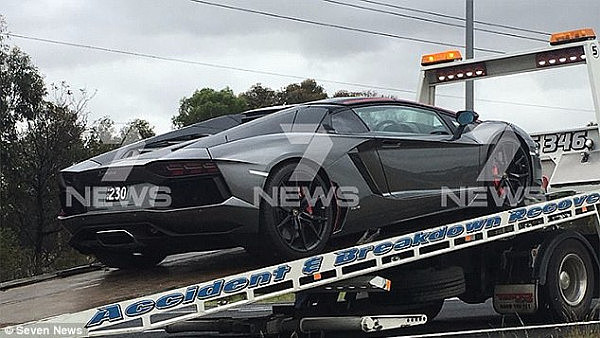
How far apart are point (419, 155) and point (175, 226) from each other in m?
2.13

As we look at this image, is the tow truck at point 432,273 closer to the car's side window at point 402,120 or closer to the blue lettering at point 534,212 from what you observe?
the blue lettering at point 534,212

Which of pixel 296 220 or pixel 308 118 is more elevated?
pixel 308 118

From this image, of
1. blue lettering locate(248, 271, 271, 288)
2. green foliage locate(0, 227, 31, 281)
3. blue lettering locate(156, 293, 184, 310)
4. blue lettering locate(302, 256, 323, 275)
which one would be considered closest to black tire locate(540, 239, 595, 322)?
blue lettering locate(302, 256, 323, 275)

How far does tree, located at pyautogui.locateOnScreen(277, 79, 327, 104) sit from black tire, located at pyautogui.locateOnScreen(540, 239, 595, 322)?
22.4 m

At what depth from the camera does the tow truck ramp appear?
503 centimetres

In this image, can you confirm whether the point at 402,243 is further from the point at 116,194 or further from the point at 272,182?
the point at 116,194

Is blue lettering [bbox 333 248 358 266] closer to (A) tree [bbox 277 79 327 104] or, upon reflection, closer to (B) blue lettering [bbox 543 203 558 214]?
(B) blue lettering [bbox 543 203 558 214]

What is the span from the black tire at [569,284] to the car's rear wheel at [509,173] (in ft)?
2.10

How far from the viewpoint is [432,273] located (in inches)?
291

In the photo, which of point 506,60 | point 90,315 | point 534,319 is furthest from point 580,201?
point 90,315

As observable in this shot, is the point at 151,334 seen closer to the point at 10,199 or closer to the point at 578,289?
the point at 578,289

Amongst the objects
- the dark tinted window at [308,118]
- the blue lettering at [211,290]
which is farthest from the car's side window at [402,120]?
the blue lettering at [211,290]

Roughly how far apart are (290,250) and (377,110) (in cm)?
160

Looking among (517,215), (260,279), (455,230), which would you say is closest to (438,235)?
(455,230)
